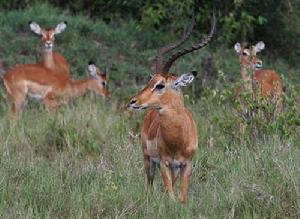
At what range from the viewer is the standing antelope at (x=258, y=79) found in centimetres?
827

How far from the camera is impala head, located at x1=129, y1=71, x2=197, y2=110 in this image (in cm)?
647

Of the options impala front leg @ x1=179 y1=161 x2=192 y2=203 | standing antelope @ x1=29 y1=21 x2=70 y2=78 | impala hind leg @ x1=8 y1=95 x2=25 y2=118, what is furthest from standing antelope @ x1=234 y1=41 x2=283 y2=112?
impala hind leg @ x1=8 y1=95 x2=25 y2=118

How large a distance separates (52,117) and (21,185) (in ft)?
9.76

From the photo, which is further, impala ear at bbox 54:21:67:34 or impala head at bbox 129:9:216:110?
impala ear at bbox 54:21:67:34

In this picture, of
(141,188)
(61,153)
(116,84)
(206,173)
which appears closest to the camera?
(141,188)

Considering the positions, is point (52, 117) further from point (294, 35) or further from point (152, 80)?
point (294, 35)

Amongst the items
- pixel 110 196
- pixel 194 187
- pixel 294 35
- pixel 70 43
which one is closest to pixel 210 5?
pixel 294 35

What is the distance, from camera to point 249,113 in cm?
820

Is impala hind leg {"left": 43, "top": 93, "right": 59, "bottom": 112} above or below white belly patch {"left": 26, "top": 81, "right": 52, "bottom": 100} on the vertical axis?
below

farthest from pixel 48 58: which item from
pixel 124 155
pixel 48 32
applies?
pixel 124 155

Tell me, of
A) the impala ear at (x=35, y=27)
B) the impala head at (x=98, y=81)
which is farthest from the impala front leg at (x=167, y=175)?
the impala ear at (x=35, y=27)

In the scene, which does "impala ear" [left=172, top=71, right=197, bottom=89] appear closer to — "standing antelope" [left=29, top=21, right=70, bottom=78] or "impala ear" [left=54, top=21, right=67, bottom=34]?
"standing antelope" [left=29, top=21, right=70, bottom=78]

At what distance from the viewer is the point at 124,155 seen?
24.9 feet

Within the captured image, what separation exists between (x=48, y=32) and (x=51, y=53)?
14.1 inches
